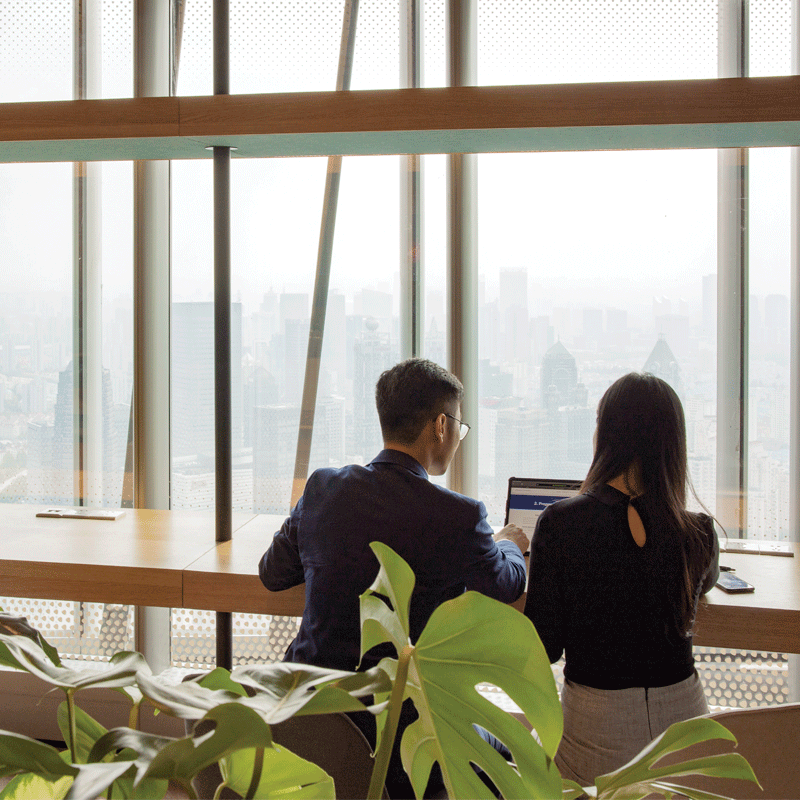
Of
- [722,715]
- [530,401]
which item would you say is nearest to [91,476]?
[530,401]

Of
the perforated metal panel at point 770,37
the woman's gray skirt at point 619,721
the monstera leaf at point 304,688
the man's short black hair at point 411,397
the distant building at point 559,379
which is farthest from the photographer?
the distant building at point 559,379

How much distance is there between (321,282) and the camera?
2.81m

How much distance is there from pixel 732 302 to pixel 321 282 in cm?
150

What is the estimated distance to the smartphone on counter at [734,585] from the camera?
1.72m

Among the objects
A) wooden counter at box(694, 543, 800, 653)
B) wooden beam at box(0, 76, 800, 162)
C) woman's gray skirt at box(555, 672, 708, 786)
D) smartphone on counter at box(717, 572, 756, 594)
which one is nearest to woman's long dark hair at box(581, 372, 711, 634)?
woman's gray skirt at box(555, 672, 708, 786)

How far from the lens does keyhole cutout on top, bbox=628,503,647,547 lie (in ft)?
4.51

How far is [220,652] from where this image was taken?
198 centimetres

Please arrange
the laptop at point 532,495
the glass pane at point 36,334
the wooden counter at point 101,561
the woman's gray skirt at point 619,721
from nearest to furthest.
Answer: the woman's gray skirt at point 619,721 → the wooden counter at point 101,561 → the laptop at point 532,495 → the glass pane at point 36,334

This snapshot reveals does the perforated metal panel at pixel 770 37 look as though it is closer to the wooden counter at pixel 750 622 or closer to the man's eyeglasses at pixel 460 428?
the man's eyeglasses at pixel 460 428

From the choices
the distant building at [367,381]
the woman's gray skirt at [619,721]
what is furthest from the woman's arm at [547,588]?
the distant building at [367,381]

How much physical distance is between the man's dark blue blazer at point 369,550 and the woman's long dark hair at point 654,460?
0.27m

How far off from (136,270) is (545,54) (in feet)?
5.76

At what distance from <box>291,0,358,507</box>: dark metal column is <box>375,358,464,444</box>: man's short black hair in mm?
1079

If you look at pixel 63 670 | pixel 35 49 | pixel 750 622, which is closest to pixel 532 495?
pixel 750 622
